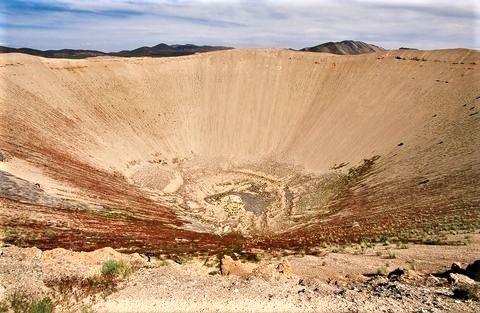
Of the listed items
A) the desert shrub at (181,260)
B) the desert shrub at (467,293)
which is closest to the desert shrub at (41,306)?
the desert shrub at (181,260)

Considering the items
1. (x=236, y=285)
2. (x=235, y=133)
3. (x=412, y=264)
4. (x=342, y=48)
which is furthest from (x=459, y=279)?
(x=342, y=48)

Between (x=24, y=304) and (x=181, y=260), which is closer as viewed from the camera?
(x=24, y=304)

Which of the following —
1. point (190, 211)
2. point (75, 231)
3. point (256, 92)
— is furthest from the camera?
point (256, 92)

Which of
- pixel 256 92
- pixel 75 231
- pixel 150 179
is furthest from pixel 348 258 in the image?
pixel 256 92

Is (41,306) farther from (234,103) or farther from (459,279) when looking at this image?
(234,103)

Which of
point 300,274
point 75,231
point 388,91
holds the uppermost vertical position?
point 388,91

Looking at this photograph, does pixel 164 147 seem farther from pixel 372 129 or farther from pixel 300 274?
pixel 300 274

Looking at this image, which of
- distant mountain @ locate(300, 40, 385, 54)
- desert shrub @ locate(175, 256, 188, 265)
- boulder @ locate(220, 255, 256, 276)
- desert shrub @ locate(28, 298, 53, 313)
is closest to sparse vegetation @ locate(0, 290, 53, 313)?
desert shrub @ locate(28, 298, 53, 313)
